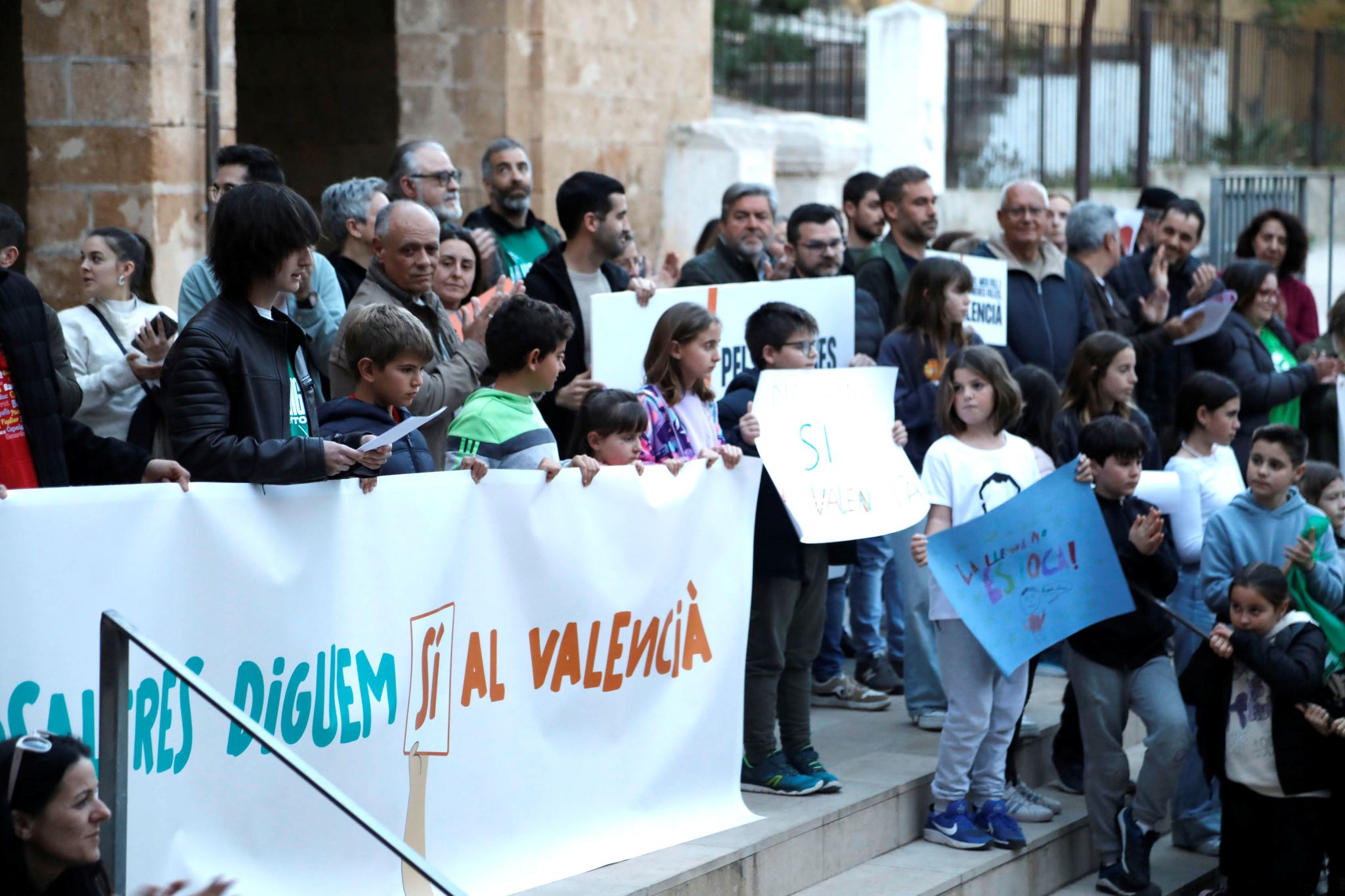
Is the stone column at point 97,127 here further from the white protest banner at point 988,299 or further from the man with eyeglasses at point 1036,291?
the man with eyeglasses at point 1036,291

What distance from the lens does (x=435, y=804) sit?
454cm

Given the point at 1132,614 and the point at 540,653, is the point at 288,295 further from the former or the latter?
the point at 1132,614

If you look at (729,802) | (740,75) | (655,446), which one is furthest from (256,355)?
(740,75)

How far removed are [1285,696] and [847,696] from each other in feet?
5.95

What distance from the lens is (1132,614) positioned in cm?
609

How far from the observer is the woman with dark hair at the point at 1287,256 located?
9.01 meters

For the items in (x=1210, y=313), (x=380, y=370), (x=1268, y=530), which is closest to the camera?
(x=380, y=370)

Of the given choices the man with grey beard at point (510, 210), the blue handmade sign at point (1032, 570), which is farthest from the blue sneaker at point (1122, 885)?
the man with grey beard at point (510, 210)

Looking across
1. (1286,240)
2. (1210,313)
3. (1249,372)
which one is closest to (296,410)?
(1210,313)

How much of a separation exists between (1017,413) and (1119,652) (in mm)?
918

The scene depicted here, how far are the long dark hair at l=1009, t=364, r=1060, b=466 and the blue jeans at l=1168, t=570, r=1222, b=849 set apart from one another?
0.77 m

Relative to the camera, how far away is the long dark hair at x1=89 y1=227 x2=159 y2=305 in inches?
231

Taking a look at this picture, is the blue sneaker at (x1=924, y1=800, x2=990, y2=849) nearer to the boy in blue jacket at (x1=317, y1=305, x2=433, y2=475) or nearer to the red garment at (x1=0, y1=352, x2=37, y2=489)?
the boy in blue jacket at (x1=317, y1=305, x2=433, y2=475)

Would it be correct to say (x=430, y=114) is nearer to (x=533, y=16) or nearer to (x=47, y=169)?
(x=533, y=16)
